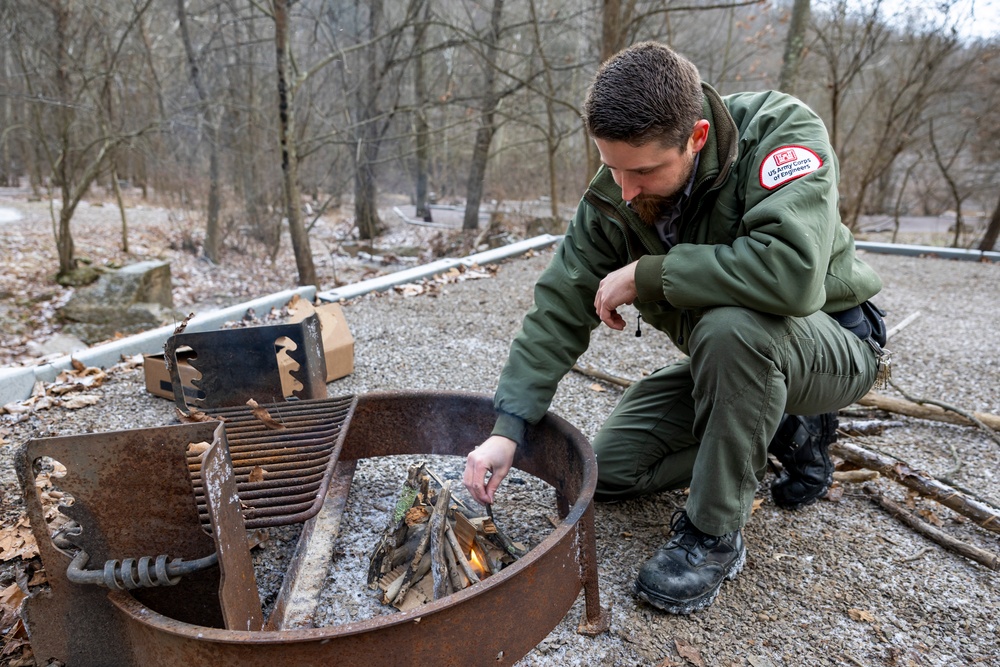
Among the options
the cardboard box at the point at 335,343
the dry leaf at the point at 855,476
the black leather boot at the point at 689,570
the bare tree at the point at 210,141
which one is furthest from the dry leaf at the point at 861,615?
the bare tree at the point at 210,141

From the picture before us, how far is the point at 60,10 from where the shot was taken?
26.5ft

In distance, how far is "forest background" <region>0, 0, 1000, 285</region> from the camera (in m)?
7.69

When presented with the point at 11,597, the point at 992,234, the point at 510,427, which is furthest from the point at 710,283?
the point at 992,234

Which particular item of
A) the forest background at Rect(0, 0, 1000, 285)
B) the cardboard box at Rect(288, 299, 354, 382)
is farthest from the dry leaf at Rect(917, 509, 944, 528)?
the forest background at Rect(0, 0, 1000, 285)

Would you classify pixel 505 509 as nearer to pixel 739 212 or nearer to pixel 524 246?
pixel 739 212

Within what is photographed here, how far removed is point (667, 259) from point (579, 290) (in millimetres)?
340

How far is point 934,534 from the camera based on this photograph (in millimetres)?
2107

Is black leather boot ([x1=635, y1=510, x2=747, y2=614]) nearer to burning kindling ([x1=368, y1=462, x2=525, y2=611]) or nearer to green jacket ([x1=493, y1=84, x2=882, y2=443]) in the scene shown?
burning kindling ([x1=368, y1=462, x2=525, y2=611])

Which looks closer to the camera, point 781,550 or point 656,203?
point 656,203

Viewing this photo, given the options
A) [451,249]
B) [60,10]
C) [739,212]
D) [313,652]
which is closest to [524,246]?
[451,249]

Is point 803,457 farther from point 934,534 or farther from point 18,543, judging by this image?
point 18,543

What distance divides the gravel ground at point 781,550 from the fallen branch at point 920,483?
63 mm

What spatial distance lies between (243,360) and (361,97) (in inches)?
394

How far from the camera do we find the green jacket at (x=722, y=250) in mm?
1622
